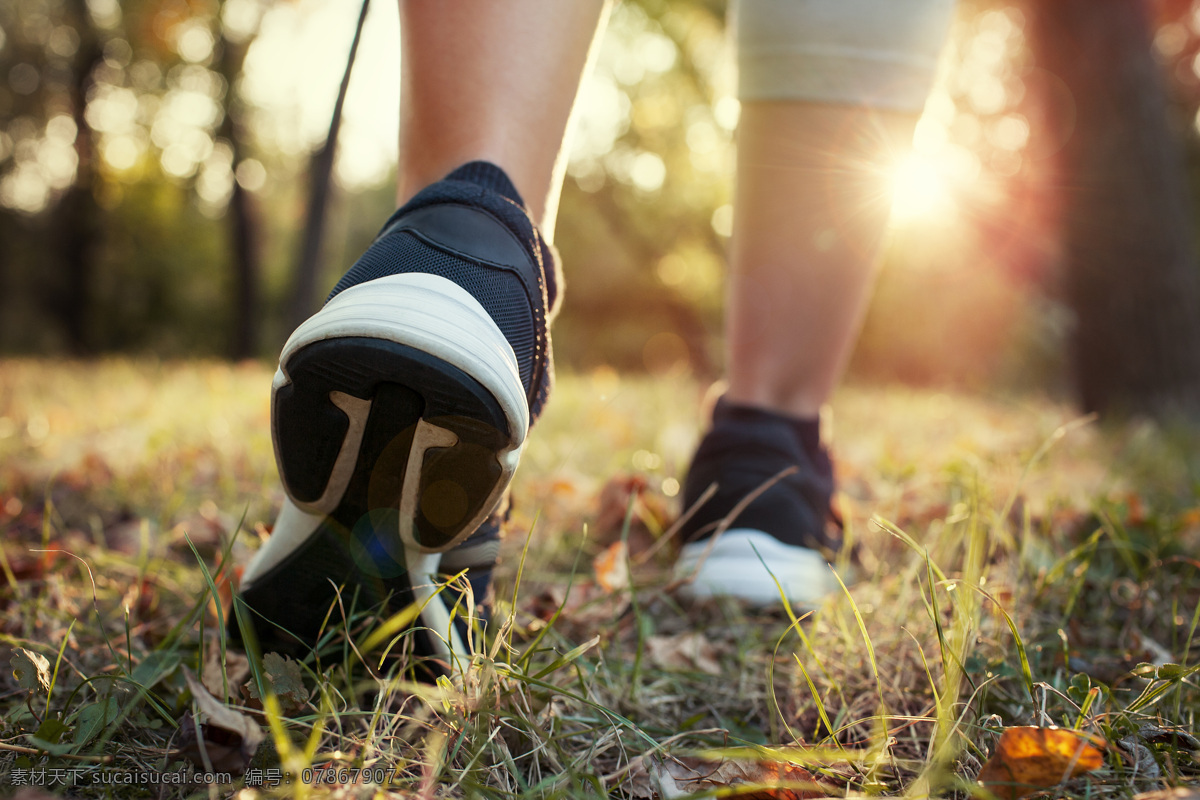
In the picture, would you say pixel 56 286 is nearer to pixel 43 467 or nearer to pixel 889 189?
pixel 43 467

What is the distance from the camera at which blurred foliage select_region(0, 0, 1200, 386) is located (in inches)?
443

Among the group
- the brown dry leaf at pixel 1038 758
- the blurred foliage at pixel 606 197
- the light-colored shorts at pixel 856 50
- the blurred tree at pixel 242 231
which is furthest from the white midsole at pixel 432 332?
the blurred tree at pixel 242 231

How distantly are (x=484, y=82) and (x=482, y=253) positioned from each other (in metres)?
0.20

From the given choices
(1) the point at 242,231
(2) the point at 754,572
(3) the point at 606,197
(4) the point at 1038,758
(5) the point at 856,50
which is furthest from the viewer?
(3) the point at 606,197

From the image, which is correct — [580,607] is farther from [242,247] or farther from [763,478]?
[242,247]

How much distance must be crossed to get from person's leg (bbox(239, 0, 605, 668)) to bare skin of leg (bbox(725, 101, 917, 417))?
50 cm

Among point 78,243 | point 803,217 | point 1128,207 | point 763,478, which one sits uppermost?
point 1128,207

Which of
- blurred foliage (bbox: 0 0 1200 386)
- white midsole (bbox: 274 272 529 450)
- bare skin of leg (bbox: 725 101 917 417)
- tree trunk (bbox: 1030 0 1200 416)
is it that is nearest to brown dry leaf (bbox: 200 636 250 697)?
white midsole (bbox: 274 272 529 450)

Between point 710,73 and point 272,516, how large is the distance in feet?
48.7

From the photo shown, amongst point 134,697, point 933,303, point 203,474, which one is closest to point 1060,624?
point 134,697

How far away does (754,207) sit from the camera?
4.08ft

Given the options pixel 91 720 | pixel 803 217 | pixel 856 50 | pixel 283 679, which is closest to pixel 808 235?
pixel 803 217

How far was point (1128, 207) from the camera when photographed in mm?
3453

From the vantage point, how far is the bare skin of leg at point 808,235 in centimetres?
119
